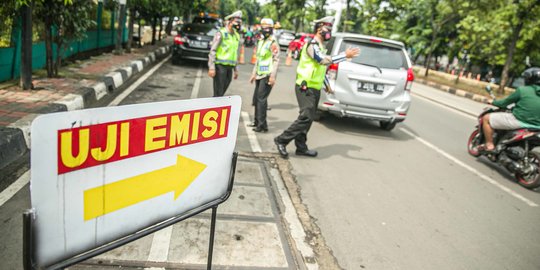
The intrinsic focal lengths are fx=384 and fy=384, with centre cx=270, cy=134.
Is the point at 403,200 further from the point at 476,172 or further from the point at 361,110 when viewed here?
the point at 361,110

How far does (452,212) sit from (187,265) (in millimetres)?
2871

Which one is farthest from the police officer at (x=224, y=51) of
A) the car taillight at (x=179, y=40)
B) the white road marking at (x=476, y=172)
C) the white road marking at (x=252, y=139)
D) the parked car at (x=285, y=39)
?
the parked car at (x=285, y=39)

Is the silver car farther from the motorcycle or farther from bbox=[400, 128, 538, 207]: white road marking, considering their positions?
the motorcycle

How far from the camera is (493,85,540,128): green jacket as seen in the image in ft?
17.1

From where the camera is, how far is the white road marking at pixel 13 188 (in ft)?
10.1

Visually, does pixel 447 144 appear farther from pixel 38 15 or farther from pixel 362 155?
pixel 38 15

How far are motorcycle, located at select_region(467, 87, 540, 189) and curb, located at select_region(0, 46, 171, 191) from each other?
601 cm

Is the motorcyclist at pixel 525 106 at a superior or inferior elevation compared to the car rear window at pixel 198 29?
inferior

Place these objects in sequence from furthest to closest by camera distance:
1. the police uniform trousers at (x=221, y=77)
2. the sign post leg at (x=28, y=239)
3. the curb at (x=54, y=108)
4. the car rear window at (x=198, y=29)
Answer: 1. the car rear window at (x=198, y=29)
2. the police uniform trousers at (x=221, y=77)
3. the curb at (x=54, y=108)
4. the sign post leg at (x=28, y=239)

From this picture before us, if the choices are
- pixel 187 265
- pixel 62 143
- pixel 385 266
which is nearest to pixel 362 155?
pixel 385 266

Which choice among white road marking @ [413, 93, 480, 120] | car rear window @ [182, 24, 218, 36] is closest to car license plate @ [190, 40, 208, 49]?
car rear window @ [182, 24, 218, 36]

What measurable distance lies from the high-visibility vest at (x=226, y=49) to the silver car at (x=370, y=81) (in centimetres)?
164

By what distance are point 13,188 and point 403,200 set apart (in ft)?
12.3

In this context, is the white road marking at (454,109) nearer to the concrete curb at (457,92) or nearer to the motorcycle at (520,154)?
the concrete curb at (457,92)
